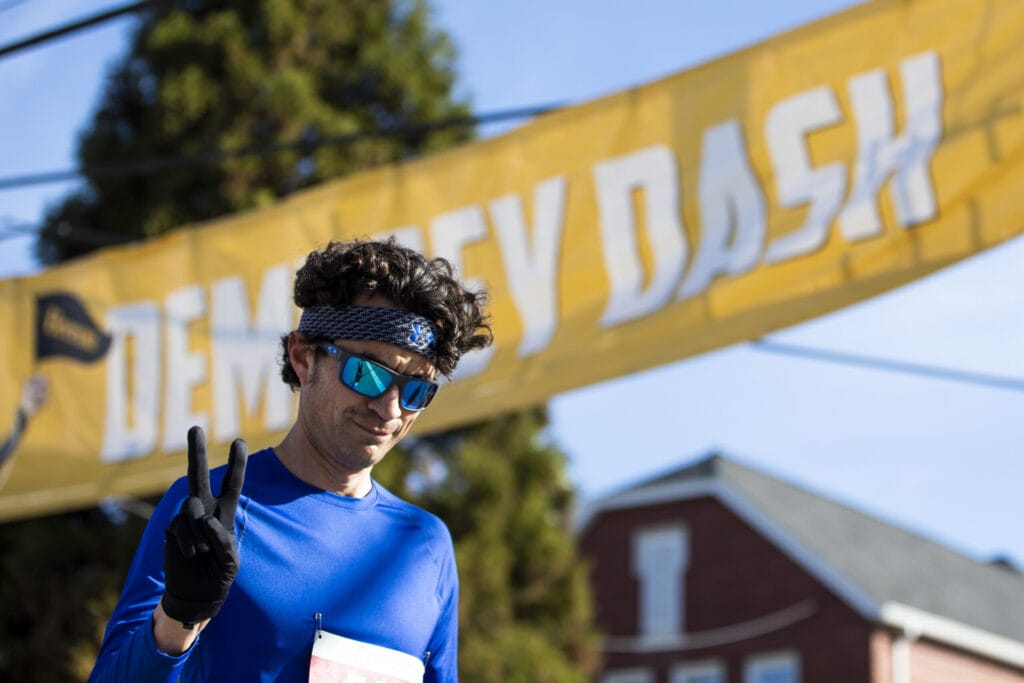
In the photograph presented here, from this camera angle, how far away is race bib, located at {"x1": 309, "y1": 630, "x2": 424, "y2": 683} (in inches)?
115

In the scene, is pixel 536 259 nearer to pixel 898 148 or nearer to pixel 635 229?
pixel 635 229

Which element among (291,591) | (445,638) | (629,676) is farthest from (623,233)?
(629,676)

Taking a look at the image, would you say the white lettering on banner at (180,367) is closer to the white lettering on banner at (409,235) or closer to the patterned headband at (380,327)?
the white lettering on banner at (409,235)

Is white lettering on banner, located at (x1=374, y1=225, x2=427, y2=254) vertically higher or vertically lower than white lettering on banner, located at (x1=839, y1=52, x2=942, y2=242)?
higher

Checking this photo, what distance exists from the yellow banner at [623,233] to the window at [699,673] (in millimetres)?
19762

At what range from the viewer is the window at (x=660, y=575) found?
29.0 m

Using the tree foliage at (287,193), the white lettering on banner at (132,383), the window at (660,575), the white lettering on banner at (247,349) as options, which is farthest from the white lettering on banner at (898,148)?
the window at (660,575)

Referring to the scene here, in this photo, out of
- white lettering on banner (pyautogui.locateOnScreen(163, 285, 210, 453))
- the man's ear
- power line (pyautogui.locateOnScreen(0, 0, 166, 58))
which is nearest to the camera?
the man's ear

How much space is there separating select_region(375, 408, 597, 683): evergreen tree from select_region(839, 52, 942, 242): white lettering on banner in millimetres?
7511

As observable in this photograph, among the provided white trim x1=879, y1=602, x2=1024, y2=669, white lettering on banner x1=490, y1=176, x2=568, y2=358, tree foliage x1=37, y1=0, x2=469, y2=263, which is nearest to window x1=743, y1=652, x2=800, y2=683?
white trim x1=879, y1=602, x2=1024, y2=669

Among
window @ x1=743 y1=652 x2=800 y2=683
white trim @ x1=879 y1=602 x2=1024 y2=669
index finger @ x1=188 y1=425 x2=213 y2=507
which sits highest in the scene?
white trim @ x1=879 y1=602 x2=1024 y2=669

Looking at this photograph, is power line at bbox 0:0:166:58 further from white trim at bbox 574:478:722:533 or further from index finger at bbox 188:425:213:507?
white trim at bbox 574:478:722:533

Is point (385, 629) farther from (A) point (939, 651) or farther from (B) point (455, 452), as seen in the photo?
(A) point (939, 651)

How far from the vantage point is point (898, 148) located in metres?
6.52
